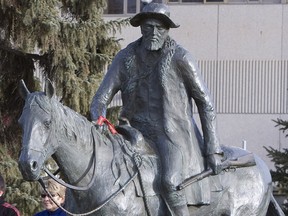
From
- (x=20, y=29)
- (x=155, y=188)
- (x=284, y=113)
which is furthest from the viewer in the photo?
(x=284, y=113)

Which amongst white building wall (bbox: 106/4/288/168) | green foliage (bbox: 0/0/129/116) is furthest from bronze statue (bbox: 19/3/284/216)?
white building wall (bbox: 106/4/288/168)

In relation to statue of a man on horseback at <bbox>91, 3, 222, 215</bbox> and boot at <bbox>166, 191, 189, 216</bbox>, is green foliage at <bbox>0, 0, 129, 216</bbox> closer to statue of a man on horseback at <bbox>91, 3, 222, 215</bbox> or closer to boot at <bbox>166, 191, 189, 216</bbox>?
statue of a man on horseback at <bbox>91, 3, 222, 215</bbox>

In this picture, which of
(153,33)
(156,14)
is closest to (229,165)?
(153,33)

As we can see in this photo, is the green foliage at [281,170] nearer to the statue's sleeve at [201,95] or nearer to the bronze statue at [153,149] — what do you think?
the bronze statue at [153,149]

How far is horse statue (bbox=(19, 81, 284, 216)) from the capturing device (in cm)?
874

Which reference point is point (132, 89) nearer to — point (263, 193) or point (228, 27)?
point (263, 193)

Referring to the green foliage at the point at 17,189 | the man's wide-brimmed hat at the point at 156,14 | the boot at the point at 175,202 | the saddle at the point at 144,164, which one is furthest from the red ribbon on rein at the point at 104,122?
the green foliage at the point at 17,189

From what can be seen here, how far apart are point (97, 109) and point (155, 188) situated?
0.99 meters

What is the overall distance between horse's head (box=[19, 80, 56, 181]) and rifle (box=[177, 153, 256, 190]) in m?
1.56

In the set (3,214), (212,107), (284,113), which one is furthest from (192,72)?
(284,113)

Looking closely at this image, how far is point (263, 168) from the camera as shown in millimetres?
11344

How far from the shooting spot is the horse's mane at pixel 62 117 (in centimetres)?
887

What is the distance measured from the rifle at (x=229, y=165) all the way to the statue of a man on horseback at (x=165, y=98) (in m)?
0.06

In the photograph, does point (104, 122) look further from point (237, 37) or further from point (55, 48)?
point (237, 37)
